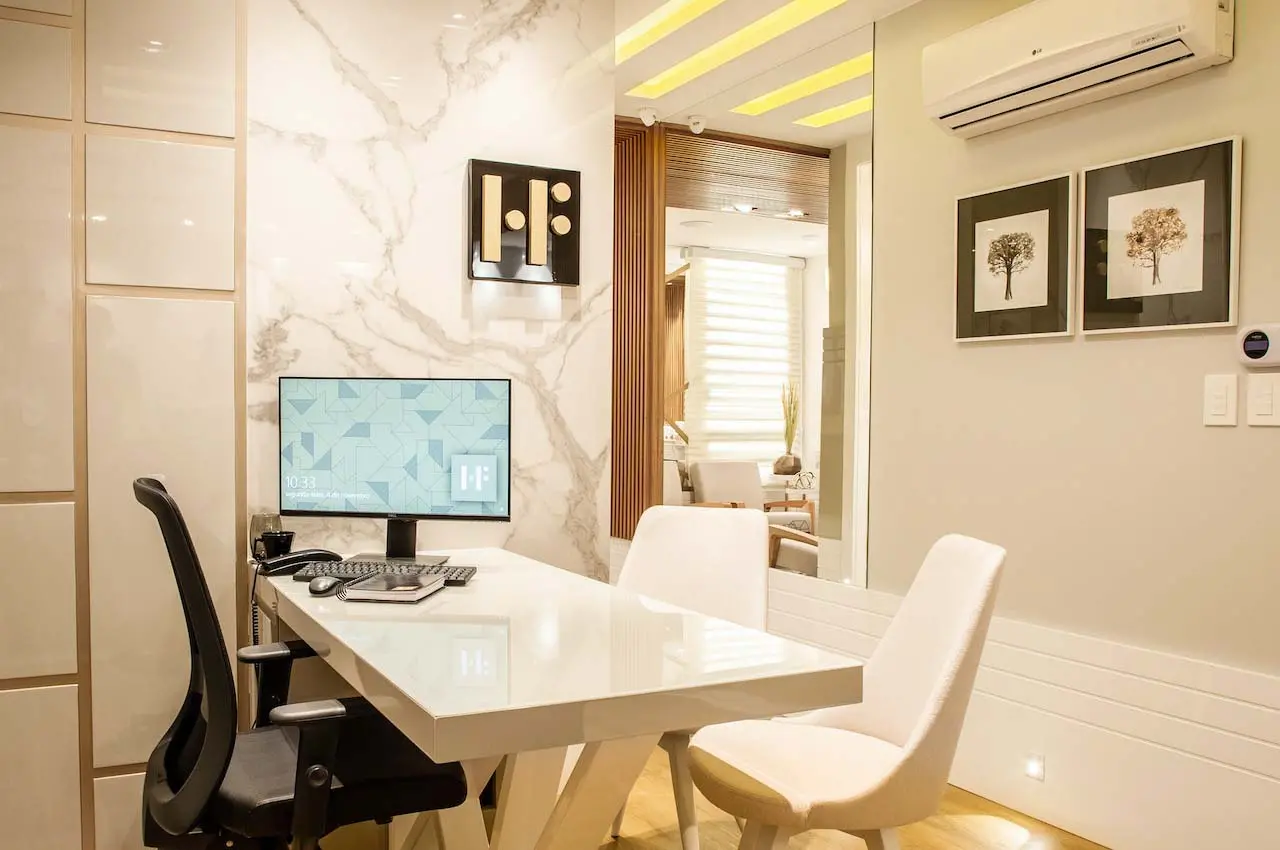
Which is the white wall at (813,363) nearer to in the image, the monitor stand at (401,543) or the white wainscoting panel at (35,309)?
the monitor stand at (401,543)

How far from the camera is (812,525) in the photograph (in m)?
4.13

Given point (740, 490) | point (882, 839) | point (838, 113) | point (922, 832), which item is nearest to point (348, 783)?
point (882, 839)

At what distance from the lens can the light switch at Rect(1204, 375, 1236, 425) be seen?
8.51 feet

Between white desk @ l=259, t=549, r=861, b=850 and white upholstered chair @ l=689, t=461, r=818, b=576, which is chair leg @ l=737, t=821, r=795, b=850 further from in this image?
white upholstered chair @ l=689, t=461, r=818, b=576

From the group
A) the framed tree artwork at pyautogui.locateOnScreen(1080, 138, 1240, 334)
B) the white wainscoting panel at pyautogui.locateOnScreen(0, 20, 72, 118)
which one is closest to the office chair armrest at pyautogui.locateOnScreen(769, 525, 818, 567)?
the framed tree artwork at pyautogui.locateOnScreen(1080, 138, 1240, 334)

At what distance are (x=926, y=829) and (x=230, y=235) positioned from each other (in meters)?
2.66

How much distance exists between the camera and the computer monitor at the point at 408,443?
2.66 m

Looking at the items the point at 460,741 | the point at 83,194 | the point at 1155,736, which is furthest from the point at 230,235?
the point at 1155,736

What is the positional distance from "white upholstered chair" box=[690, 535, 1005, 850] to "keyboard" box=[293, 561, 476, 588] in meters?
0.68

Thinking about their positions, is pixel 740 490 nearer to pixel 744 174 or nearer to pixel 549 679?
pixel 744 174

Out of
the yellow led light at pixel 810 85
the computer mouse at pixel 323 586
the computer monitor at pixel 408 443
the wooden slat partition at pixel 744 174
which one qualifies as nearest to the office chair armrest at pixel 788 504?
the wooden slat partition at pixel 744 174

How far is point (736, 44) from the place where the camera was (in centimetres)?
409

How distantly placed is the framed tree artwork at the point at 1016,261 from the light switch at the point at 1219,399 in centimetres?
48

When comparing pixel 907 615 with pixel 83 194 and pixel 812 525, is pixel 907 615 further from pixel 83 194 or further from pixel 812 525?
pixel 83 194
